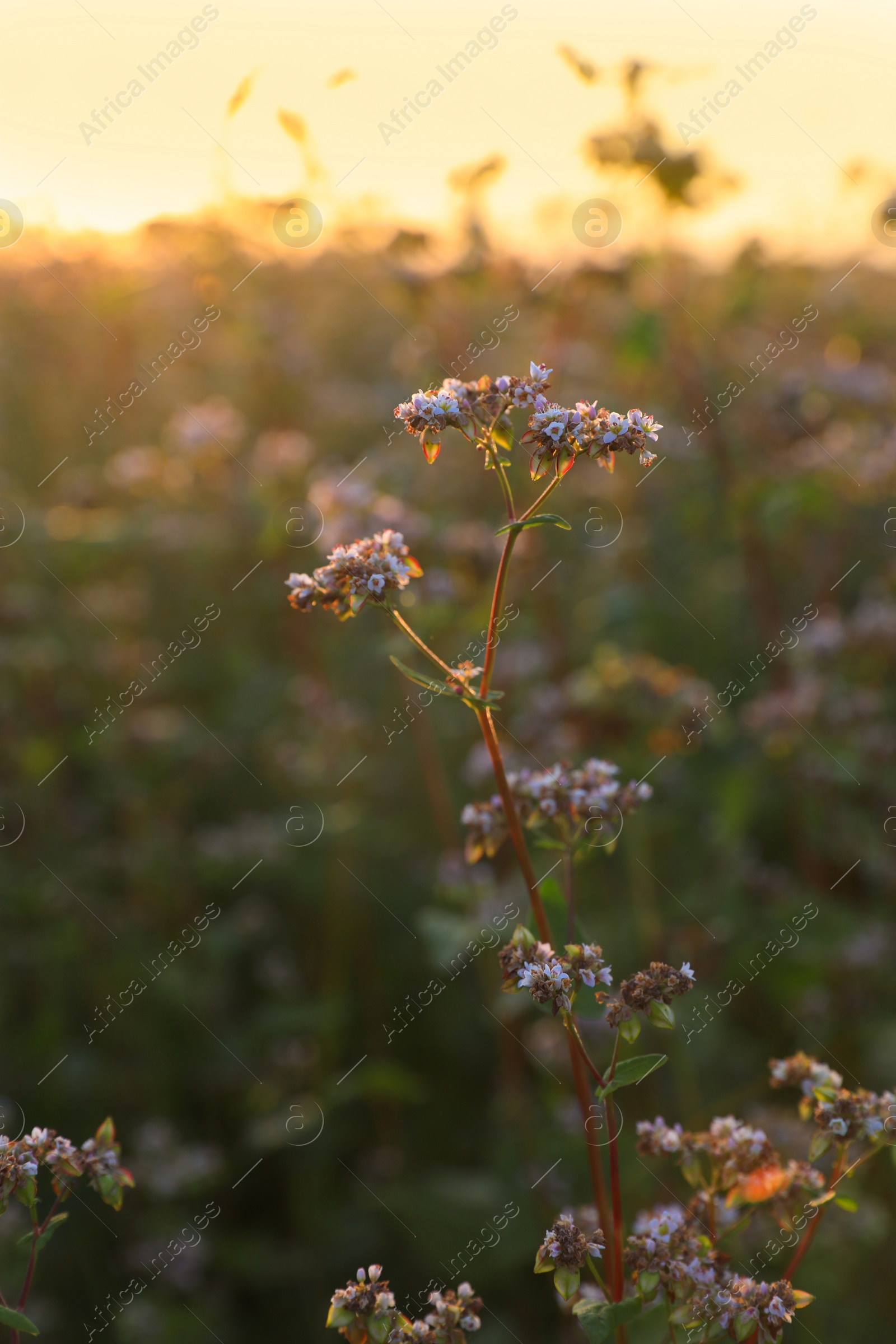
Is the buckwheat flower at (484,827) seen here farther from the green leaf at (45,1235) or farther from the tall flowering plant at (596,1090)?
the green leaf at (45,1235)

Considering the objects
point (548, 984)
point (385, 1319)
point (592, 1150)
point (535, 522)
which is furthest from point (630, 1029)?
point (535, 522)

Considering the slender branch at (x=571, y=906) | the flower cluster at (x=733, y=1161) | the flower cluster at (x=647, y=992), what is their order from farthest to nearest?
the slender branch at (x=571, y=906)
the flower cluster at (x=733, y=1161)
the flower cluster at (x=647, y=992)

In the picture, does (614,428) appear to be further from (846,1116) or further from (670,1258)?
(670,1258)

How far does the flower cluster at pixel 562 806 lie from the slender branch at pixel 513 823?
Answer: 0.70 ft

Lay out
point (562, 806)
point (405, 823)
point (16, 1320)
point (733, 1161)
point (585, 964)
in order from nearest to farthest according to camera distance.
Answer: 1. point (16, 1320)
2. point (585, 964)
3. point (733, 1161)
4. point (562, 806)
5. point (405, 823)

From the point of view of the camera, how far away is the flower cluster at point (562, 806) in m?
2.59

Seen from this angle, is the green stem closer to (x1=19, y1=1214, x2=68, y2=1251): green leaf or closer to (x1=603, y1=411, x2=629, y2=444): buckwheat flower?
(x1=19, y1=1214, x2=68, y2=1251): green leaf

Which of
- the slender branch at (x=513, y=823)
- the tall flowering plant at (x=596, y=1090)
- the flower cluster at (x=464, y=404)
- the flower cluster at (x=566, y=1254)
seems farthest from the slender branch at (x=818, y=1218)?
the flower cluster at (x=464, y=404)

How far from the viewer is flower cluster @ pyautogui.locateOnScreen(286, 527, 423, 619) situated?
2307 mm

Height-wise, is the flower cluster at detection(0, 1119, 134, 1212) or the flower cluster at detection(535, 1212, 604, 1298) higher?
the flower cluster at detection(0, 1119, 134, 1212)

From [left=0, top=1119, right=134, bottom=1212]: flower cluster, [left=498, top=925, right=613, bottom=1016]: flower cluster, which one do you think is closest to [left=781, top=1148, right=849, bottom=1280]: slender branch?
[left=498, top=925, right=613, bottom=1016]: flower cluster

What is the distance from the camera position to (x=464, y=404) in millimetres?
2271

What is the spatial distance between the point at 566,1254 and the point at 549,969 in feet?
1.80

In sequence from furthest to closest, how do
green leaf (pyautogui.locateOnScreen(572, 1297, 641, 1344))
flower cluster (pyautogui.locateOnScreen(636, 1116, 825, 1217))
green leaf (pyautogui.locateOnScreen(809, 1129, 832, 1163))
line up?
flower cluster (pyautogui.locateOnScreen(636, 1116, 825, 1217)) < green leaf (pyautogui.locateOnScreen(809, 1129, 832, 1163)) < green leaf (pyautogui.locateOnScreen(572, 1297, 641, 1344))
